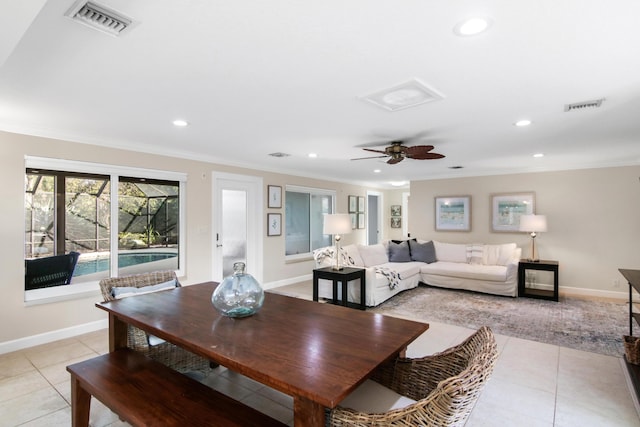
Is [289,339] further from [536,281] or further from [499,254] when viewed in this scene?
[536,281]

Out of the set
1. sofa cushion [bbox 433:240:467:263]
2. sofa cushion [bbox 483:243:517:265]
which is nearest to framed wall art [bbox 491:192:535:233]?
sofa cushion [bbox 483:243:517:265]

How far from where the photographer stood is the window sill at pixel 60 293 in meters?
3.46

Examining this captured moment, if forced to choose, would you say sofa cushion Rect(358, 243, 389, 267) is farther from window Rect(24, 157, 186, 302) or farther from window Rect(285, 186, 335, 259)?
window Rect(24, 157, 186, 302)

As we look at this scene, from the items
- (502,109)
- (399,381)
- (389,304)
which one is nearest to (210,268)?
(389,304)

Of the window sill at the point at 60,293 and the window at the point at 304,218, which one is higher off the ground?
the window at the point at 304,218

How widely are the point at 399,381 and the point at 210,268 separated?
3.93m

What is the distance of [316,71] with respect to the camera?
209cm

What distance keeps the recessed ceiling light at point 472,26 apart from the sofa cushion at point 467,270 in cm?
459

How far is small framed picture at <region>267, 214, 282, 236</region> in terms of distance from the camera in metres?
5.98

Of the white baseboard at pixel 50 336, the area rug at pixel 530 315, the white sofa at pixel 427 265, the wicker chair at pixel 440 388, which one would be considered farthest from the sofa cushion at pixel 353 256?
the wicker chair at pixel 440 388

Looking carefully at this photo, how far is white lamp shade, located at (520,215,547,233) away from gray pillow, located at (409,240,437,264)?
161cm

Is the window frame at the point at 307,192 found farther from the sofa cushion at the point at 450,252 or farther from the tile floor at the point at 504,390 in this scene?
the tile floor at the point at 504,390

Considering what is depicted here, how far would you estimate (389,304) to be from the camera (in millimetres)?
4918

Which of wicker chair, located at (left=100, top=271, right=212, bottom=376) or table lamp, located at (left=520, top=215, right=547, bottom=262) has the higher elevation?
table lamp, located at (left=520, top=215, right=547, bottom=262)
